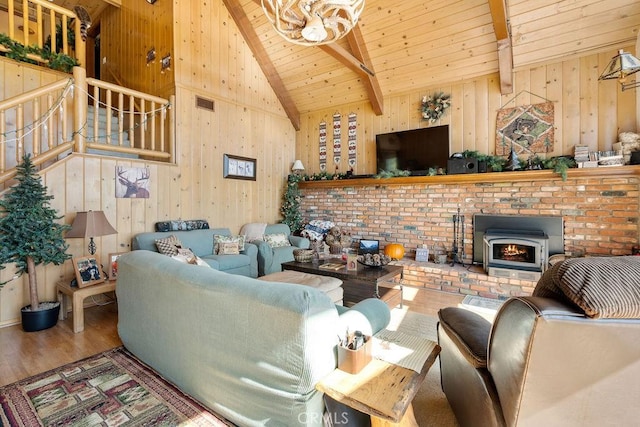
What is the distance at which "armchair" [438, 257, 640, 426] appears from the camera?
29.6 inches

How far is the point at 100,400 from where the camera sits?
5.97ft

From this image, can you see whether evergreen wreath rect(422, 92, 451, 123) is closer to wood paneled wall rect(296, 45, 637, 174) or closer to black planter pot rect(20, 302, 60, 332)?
wood paneled wall rect(296, 45, 637, 174)

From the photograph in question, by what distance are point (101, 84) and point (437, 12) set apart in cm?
446

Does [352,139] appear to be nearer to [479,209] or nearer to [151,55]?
[479,209]

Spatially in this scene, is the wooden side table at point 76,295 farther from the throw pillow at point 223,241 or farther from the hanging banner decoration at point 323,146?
the hanging banner decoration at point 323,146

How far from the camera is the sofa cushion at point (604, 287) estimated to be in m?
0.73

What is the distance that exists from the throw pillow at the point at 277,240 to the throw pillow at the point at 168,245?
1.45 metres

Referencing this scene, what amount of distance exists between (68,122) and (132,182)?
1212 millimetres

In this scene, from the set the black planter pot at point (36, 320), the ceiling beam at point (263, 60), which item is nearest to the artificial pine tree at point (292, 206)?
the ceiling beam at point (263, 60)

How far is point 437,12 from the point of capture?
13.0ft

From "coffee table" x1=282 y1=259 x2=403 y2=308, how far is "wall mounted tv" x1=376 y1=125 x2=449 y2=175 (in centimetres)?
217

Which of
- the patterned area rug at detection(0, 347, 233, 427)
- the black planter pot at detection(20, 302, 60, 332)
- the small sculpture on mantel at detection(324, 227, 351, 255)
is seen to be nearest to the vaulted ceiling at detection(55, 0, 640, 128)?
the small sculpture on mantel at detection(324, 227, 351, 255)

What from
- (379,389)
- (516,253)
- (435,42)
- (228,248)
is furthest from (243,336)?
(435,42)

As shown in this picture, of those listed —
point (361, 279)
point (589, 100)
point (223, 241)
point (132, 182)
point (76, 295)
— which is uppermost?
point (589, 100)
